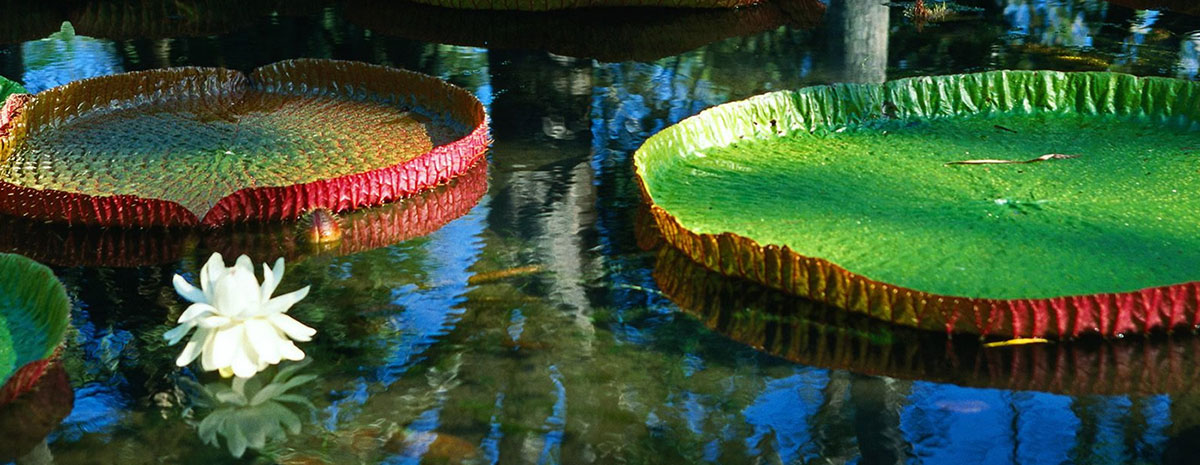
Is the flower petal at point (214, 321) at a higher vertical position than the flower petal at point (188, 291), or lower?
lower

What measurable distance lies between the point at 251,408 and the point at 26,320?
1.91 ft

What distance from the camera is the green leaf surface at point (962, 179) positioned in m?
2.73

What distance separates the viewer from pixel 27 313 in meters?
2.57

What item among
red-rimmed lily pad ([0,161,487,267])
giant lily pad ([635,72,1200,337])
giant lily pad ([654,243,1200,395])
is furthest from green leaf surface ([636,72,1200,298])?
red-rimmed lily pad ([0,161,487,267])

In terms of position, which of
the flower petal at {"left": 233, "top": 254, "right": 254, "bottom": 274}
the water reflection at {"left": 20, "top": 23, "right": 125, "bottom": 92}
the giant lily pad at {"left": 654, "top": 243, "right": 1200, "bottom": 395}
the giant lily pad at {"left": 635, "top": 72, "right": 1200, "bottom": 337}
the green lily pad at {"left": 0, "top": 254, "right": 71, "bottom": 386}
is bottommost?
the giant lily pad at {"left": 654, "top": 243, "right": 1200, "bottom": 395}

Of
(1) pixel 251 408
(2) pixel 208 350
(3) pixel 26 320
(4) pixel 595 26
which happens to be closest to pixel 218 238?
(3) pixel 26 320

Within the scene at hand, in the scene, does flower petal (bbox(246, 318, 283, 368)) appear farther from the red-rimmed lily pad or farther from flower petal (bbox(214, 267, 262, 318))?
the red-rimmed lily pad

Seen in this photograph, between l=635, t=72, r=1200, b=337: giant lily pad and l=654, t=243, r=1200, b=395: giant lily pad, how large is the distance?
0.04 meters

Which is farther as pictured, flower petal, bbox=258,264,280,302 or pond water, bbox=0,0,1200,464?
flower petal, bbox=258,264,280,302

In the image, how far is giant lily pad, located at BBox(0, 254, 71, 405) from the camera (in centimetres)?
234

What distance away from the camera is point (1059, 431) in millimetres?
2230

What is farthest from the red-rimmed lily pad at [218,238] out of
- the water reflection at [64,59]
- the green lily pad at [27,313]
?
the water reflection at [64,59]

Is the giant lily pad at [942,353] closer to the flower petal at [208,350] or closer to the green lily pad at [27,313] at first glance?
the flower petal at [208,350]

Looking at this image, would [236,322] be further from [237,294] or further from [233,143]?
[233,143]
